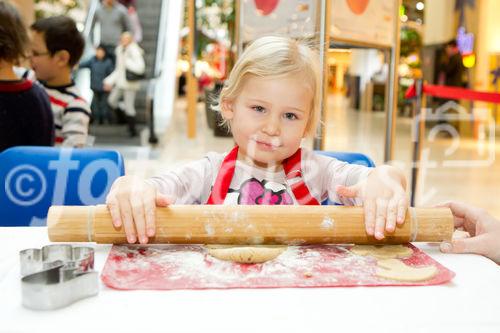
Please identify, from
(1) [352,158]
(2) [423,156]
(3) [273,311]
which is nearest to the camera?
(3) [273,311]

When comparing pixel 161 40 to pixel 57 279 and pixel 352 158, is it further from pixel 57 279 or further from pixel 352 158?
pixel 57 279

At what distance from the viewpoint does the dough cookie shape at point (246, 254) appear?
0.95 metres

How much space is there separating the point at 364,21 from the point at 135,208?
98.6 inches

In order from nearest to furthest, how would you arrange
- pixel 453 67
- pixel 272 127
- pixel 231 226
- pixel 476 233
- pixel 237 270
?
pixel 237 270, pixel 231 226, pixel 476 233, pixel 272 127, pixel 453 67

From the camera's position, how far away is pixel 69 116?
3.08 m

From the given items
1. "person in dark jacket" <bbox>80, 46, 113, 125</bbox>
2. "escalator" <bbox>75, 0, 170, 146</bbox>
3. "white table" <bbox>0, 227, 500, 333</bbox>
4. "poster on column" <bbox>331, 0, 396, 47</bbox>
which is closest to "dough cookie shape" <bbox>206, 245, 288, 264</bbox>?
"white table" <bbox>0, 227, 500, 333</bbox>

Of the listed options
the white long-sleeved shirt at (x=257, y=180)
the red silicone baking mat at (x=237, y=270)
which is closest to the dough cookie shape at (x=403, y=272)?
the red silicone baking mat at (x=237, y=270)

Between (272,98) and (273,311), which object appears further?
(272,98)

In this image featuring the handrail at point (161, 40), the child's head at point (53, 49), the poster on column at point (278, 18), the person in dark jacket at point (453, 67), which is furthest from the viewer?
the person in dark jacket at point (453, 67)

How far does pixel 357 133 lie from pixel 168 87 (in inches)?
134

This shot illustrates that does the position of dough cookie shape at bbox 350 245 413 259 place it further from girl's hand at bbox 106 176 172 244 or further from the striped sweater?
the striped sweater

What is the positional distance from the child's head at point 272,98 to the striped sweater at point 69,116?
63.8 inches

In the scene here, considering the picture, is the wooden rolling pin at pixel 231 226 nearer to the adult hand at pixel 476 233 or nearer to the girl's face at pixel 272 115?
the adult hand at pixel 476 233

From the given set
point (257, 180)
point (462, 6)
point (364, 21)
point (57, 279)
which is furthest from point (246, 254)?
point (462, 6)
